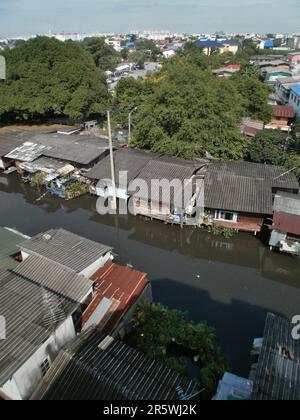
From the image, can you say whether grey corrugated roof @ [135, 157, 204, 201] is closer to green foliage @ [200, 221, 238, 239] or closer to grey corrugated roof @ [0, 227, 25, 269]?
green foliage @ [200, 221, 238, 239]

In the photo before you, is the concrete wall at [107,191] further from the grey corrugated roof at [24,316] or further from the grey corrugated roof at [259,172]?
the grey corrugated roof at [24,316]

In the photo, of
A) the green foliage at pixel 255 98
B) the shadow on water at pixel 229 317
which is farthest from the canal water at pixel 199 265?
the green foliage at pixel 255 98

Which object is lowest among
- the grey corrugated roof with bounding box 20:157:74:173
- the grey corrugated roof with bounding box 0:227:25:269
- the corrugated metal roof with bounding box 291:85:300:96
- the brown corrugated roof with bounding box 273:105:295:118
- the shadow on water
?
the shadow on water

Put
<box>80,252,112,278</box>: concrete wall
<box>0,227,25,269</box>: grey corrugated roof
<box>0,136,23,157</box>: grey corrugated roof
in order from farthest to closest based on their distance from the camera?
<box>0,136,23,157</box>: grey corrugated roof < <box>0,227,25,269</box>: grey corrugated roof < <box>80,252,112,278</box>: concrete wall

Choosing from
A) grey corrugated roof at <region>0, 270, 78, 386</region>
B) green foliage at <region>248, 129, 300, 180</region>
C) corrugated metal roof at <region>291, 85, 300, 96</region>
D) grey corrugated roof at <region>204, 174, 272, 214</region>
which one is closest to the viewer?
grey corrugated roof at <region>0, 270, 78, 386</region>

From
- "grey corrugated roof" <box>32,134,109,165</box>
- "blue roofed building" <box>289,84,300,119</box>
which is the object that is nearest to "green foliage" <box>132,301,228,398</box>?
"grey corrugated roof" <box>32,134,109,165</box>

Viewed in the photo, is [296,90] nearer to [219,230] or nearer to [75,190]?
[219,230]

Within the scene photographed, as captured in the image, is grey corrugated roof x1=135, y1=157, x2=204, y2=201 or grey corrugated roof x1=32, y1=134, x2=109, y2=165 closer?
grey corrugated roof x1=135, y1=157, x2=204, y2=201

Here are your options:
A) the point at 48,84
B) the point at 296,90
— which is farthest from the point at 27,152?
the point at 296,90
